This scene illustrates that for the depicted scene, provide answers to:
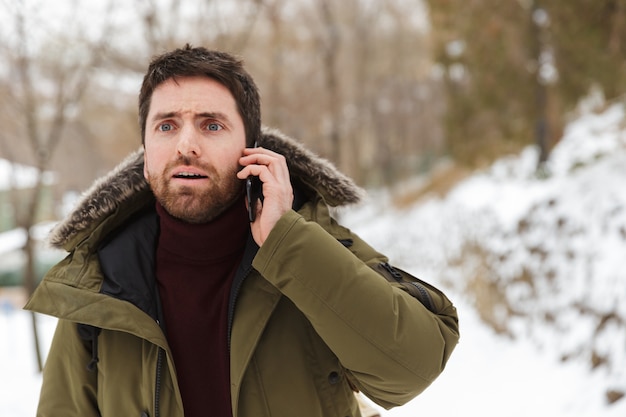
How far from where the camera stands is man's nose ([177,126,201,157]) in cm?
141

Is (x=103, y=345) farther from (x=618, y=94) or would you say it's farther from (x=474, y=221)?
(x=618, y=94)

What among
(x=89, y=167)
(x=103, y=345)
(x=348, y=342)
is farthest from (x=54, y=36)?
(x=89, y=167)

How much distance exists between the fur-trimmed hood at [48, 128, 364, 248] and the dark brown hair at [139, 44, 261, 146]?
14cm

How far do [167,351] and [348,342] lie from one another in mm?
466

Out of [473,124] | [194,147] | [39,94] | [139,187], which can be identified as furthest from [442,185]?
[194,147]

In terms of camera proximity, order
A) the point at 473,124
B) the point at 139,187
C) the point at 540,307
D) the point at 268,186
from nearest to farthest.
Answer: the point at 268,186
the point at 139,187
the point at 540,307
the point at 473,124

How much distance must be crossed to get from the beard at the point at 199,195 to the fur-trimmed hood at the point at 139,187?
222mm

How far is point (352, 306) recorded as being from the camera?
128 centimetres

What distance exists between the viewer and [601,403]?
3.98m

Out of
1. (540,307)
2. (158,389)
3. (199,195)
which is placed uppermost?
(540,307)

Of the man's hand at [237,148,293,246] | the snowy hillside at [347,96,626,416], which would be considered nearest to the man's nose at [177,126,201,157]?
the man's hand at [237,148,293,246]

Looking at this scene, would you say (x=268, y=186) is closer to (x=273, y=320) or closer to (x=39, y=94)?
(x=273, y=320)

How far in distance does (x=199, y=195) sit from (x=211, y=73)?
325 millimetres

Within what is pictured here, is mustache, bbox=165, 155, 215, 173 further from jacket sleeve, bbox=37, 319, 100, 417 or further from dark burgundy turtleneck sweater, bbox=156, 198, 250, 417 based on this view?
jacket sleeve, bbox=37, 319, 100, 417
